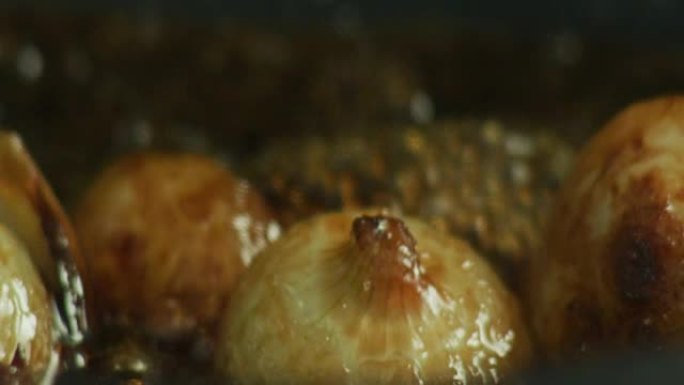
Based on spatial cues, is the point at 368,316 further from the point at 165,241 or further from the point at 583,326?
the point at 165,241

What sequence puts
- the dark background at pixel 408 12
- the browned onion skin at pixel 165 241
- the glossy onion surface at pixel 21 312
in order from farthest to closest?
the dark background at pixel 408 12
the browned onion skin at pixel 165 241
the glossy onion surface at pixel 21 312

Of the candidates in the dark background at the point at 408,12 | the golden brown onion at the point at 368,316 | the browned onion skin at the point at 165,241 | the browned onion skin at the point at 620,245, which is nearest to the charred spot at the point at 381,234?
the golden brown onion at the point at 368,316

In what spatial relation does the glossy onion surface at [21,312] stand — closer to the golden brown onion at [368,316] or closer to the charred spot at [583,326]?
the golden brown onion at [368,316]

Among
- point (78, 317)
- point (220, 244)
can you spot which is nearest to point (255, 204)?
point (220, 244)

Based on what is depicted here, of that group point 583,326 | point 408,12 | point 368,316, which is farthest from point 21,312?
point 408,12

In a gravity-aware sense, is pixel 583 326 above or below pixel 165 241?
below

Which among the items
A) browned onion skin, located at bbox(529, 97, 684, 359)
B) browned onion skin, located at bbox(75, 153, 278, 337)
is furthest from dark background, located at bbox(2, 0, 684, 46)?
browned onion skin, located at bbox(529, 97, 684, 359)
